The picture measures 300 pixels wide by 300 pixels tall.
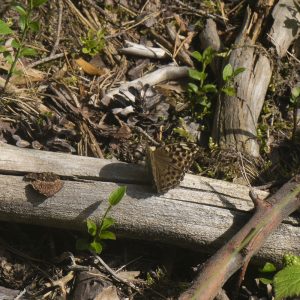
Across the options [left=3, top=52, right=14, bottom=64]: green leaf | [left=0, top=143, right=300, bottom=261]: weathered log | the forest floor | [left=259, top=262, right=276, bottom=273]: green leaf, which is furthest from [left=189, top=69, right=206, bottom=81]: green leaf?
[left=259, top=262, right=276, bottom=273]: green leaf

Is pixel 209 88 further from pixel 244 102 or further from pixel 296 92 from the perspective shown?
pixel 296 92

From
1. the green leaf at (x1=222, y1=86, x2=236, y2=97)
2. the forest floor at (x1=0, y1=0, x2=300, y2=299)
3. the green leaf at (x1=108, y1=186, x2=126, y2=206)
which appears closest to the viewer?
the green leaf at (x1=108, y1=186, x2=126, y2=206)

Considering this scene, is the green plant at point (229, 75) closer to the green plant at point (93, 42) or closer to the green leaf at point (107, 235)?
the green plant at point (93, 42)

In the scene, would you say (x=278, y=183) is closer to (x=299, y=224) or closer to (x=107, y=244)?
(x=299, y=224)

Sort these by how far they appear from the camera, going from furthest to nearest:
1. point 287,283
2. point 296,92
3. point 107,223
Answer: point 296,92
point 107,223
point 287,283

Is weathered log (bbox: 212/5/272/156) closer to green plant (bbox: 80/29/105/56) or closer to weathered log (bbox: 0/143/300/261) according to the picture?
weathered log (bbox: 0/143/300/261)

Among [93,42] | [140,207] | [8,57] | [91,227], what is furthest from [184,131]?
[8,57]
